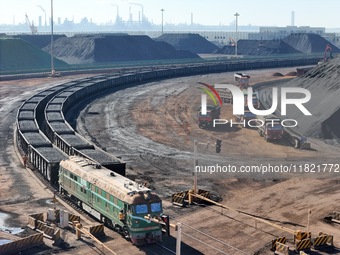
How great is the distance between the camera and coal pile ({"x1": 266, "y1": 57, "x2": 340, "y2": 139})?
→ 6457 cm

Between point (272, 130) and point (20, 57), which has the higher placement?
point (20, 57)

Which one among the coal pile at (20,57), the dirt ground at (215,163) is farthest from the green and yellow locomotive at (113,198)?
the coal pile at (20,57)

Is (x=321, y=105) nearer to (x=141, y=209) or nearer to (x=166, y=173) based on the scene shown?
(x=166, y=173)

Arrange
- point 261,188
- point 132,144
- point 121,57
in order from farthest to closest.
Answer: point 121,57 < point 132,144 < point 261,188

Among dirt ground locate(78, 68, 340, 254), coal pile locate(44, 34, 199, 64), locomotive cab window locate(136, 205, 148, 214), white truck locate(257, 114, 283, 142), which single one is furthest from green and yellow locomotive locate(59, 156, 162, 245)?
coal pile locate(44, 34, 199, 64)

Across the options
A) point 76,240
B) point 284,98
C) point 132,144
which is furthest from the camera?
point 284,98

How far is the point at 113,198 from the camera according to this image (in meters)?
35.0

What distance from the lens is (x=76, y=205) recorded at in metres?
40.9

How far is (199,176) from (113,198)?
1625 centimetres

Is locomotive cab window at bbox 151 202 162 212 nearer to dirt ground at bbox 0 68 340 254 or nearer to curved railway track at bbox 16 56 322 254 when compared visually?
dirt ground at bbox 0 68 340 254

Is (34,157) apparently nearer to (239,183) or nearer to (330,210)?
(239,183)

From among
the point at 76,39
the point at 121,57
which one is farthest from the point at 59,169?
the point at 76,39

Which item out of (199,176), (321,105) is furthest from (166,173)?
(321,105)

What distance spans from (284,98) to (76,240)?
163 ft
